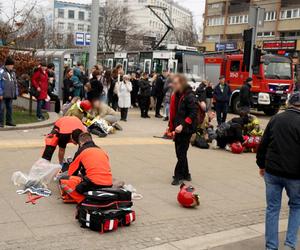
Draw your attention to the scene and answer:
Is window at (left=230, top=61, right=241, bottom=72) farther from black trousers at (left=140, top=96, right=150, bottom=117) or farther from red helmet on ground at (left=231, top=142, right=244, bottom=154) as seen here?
red helmet on ground at (left=231, top=142, right=244, bottom=154)

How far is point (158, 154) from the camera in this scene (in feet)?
33.3

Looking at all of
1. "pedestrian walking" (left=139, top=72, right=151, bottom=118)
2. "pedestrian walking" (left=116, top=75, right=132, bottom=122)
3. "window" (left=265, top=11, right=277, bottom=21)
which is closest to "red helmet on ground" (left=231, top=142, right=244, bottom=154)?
"pedestrian walking" (left=116, top=75, right=132, bottom=122)

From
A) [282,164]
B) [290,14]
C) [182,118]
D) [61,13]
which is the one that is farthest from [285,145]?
[61,13]

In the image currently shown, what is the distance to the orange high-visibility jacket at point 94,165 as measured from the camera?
5676 mm

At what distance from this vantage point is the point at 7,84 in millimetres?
11281

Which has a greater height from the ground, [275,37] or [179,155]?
[275,37]

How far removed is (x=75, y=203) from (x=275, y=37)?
5912 centimetres

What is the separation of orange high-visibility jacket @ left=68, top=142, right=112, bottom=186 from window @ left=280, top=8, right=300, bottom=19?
2284 inches

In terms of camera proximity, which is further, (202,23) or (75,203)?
(202,23)

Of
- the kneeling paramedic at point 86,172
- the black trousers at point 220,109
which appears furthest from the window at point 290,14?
the kneeling paramedic at point 86,172

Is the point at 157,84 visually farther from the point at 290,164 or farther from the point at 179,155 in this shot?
the point at 290,164

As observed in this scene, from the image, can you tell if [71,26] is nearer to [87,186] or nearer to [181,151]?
[181,151]

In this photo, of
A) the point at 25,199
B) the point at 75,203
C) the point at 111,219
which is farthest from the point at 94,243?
the point at 25,199

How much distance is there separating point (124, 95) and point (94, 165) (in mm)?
9523
